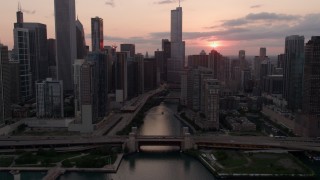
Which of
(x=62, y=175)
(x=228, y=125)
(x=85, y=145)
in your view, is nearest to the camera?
(x=62, y=175)

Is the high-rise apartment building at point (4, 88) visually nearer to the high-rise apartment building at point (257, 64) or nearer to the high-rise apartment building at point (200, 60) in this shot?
the high-rise apartment building at point (257, 64)

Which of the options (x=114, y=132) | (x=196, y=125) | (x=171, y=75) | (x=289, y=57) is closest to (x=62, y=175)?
(x=114, y=132)

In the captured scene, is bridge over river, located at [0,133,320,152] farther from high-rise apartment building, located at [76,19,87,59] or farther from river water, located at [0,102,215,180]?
high-rise apartment building, located at [76,19,87,59]

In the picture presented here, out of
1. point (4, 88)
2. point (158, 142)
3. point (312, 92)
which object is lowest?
point (158, 142)

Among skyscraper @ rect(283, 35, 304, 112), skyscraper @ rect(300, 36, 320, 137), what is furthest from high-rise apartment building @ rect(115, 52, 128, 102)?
skyscraper @ rect(300, 36, 320, 137)

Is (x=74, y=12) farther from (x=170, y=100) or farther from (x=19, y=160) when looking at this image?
(x=19, y=160)

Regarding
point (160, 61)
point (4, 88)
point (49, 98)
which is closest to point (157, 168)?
point (49, 98)

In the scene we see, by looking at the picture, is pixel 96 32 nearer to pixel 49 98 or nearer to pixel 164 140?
pixel 49 98
